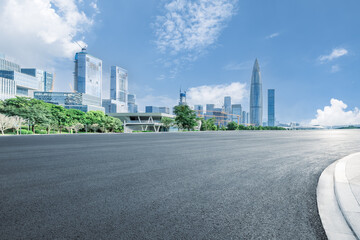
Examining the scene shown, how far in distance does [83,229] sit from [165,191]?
1.81 m

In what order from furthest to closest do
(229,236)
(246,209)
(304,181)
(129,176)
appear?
1. (129,176)
2. (304,181)
3. (246,209)
4. (229,236)

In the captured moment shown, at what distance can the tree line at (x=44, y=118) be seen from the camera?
45875 mm

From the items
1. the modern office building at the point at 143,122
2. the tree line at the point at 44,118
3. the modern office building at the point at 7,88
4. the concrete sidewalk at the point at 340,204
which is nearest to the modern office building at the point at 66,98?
the modern office building at the point at 7,88

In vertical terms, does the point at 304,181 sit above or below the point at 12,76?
below

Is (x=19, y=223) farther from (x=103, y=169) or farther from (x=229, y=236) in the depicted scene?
(x=103, y=169)

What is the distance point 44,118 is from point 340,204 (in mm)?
57998

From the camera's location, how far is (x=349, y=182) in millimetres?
4438

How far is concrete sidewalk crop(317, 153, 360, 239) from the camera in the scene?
2.61 metres

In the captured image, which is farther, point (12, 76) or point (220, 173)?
point (12, 76)

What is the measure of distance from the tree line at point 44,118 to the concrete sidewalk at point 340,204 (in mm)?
53069

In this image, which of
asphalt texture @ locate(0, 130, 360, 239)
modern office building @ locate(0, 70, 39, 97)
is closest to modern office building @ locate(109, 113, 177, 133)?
modern office building @ locate(0, 70, 39, 97)

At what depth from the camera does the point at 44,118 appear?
49344mm

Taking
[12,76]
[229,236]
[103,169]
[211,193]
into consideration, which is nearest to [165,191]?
[211,193]

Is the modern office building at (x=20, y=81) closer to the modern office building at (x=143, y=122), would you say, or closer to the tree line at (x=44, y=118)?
the modern office building at (x=143, y=122)
